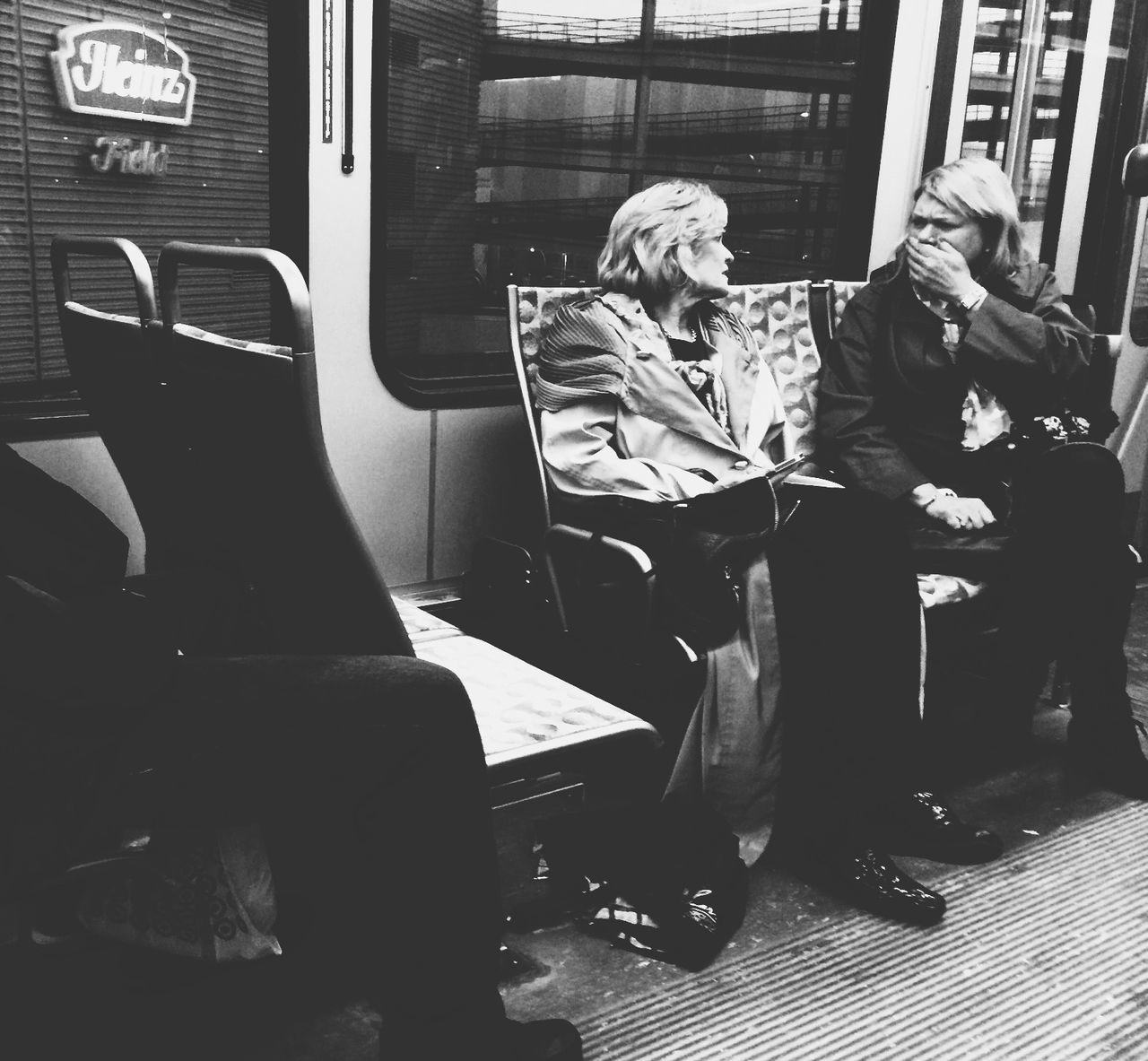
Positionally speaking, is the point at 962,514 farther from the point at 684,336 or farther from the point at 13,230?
the point at 13,230

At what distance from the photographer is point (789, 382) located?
3.33 meters

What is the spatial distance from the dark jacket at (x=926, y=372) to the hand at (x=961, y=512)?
0.09 meters

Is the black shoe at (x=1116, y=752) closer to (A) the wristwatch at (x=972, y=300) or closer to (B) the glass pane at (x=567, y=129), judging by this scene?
(A) the wristwatch at (x=972, y=300)

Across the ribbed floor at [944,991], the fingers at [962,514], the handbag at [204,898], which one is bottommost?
the ribbed floor at [944,991]

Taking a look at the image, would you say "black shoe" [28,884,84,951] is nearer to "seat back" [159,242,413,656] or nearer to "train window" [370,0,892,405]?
"seat back" [159,242,413,656]

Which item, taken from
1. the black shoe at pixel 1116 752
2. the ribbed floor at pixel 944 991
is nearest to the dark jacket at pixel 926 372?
the black shoe at pixel 1116 752

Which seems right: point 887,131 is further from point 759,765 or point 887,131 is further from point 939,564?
point 759,765

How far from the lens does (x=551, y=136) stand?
293cm

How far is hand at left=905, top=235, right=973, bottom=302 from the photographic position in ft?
10.2

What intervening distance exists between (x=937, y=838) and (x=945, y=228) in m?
1.58

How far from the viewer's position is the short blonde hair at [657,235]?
279 centimetres

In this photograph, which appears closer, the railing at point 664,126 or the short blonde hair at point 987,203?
the railing at point 664,126

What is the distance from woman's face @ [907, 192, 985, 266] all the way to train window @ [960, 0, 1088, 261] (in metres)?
0.92

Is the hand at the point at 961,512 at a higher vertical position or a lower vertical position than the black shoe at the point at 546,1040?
higher
